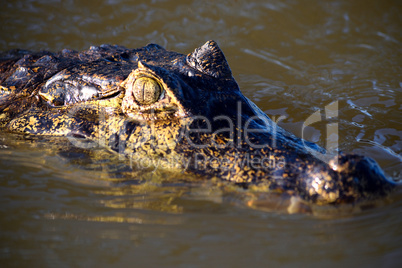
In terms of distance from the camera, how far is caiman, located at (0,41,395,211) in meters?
2.97

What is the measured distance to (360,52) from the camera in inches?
277

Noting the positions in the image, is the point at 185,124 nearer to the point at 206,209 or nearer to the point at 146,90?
the point at 146,90

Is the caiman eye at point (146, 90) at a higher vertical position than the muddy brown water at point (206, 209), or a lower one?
higher

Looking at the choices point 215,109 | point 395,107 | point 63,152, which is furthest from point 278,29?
point 63,152

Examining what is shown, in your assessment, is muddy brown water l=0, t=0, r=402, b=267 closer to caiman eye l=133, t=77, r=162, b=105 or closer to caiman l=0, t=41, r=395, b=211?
caiman l=0, t=41, r=395, b=211

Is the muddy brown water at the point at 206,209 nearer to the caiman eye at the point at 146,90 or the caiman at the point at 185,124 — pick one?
the caiman at the point at 185,124

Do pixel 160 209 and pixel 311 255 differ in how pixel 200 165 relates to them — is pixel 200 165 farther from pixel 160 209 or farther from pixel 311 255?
pixel 311 255

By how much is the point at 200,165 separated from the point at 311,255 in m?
1.05

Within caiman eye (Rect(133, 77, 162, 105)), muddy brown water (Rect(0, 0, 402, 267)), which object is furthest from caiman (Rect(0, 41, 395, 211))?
muddy brown water (Rect(0, 0, 402, 267))

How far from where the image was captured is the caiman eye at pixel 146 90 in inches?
131

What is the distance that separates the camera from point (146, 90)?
3348mm

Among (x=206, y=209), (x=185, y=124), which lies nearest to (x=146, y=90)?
(x=185, y=124)

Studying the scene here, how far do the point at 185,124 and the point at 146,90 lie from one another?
0.42m

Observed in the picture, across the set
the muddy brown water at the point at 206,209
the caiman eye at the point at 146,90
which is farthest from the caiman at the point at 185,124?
the muddy brown water at the point at 206,209
